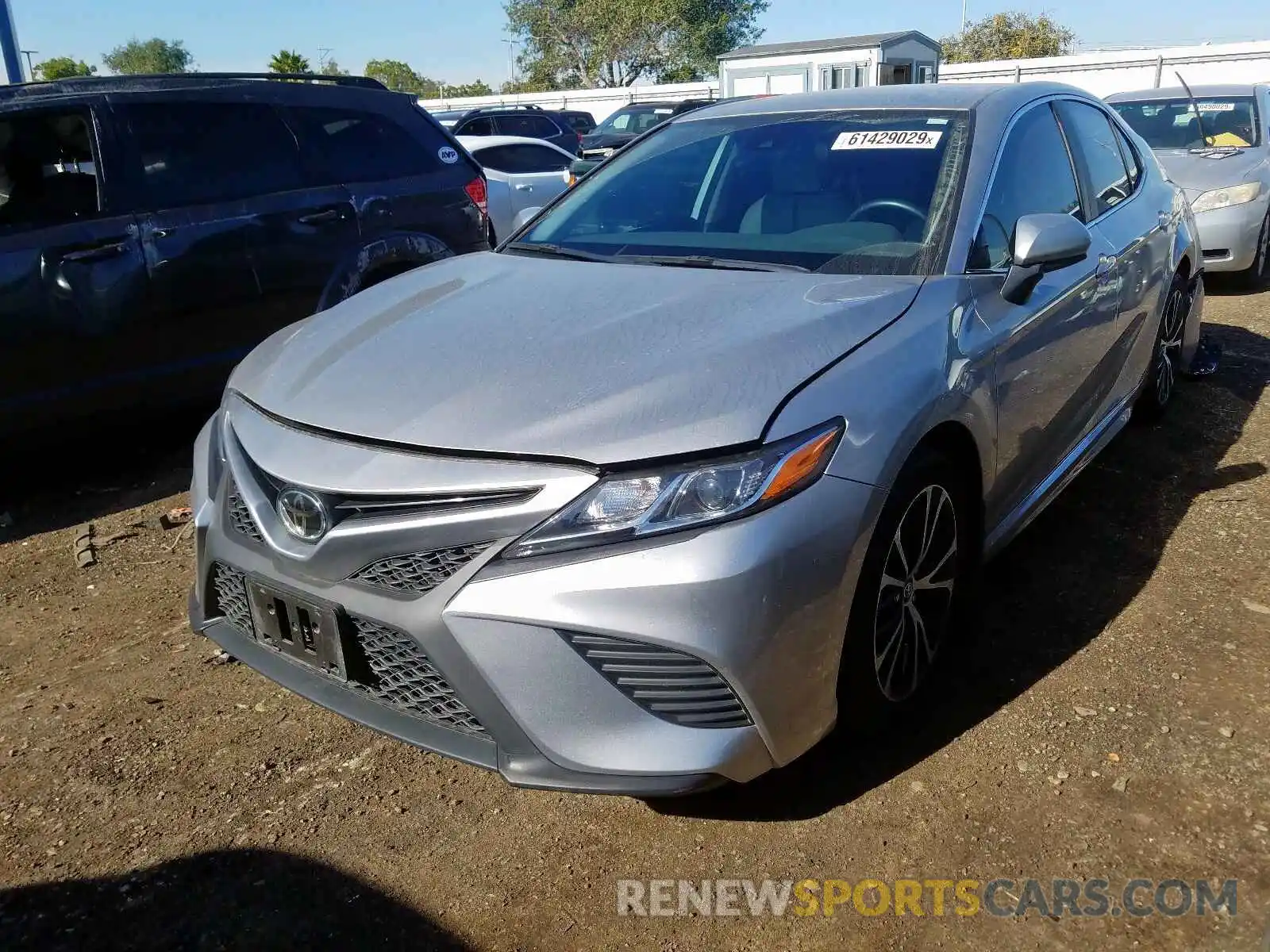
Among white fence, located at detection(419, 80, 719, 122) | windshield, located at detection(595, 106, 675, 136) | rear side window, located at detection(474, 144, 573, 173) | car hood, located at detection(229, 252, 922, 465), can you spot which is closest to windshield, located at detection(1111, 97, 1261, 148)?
rear side window, located at detection(474, 144, 573, 173)

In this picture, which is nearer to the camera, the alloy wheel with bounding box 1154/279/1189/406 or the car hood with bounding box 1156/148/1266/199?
the alloy wheel with bounding box 1154/279/1189/406

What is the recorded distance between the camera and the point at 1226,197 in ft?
25.2

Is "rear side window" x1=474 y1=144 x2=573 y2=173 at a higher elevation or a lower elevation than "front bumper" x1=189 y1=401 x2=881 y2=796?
higher

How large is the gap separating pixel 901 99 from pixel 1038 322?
0.91 m

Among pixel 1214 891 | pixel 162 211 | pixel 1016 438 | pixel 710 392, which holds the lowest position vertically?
pixel 1214 891

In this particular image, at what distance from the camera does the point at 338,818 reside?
240 cm

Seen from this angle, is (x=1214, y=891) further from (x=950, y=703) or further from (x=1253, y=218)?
(x=1253, y=218)

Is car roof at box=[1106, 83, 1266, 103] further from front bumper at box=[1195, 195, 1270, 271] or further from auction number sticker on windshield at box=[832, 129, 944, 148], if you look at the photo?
auction number sticker on windshield at box=[832, 129, 944, 148]

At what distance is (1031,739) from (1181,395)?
11.7 ft

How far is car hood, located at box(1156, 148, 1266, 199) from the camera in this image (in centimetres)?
778

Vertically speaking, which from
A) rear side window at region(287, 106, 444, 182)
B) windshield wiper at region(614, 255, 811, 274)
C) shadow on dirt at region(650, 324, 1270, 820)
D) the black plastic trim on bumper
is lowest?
shadow on dirt at region(650, 324, 1270, 820)

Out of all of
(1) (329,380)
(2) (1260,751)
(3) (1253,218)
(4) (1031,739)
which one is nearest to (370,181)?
(1) (329,380)

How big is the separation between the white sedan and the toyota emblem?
7918 mm

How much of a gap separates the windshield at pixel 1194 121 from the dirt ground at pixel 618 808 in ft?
21.5
